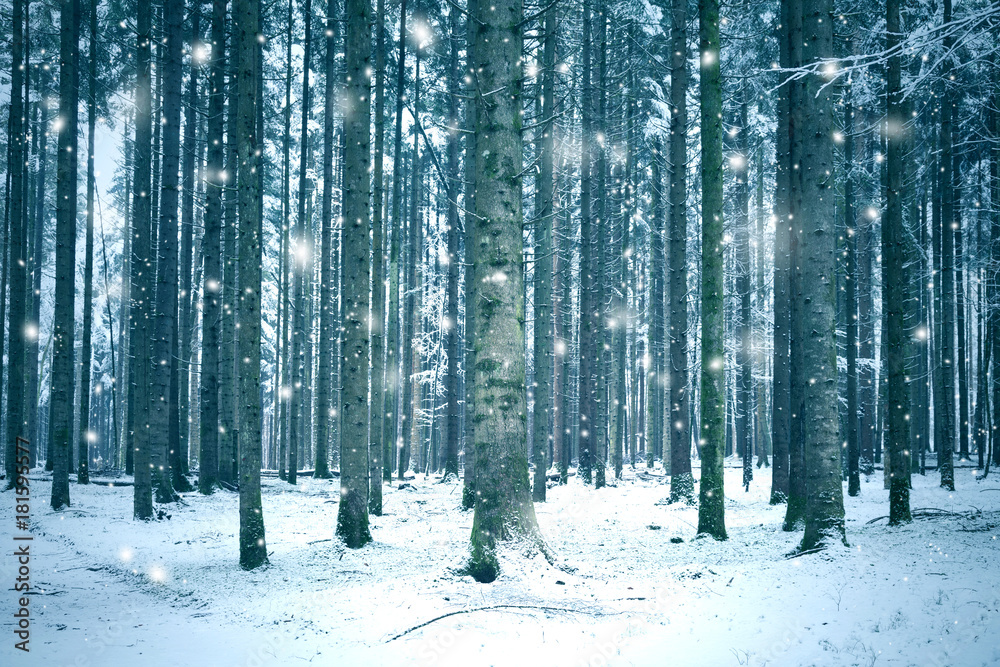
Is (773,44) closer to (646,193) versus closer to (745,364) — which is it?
(745,364)

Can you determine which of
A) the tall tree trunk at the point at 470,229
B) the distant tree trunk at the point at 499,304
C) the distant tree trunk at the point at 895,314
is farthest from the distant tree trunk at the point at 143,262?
the distant tree trunk at the point at 895,314

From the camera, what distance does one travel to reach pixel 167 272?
42.5 feet

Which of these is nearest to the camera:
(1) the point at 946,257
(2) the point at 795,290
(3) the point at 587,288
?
(2) the point at 795,290

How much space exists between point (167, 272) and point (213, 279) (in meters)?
2.11

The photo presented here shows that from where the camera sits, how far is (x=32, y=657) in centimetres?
504

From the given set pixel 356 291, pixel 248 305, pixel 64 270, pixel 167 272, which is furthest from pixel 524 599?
pixel 64 270

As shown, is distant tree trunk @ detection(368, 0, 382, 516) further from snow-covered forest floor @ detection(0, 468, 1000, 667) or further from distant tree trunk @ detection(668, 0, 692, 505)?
distant tree trunk @ detection(668, 0, 692, 505)

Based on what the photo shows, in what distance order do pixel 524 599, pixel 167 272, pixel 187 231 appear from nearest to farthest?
pixel 524 599
pixel 167 272
pixel 187 231

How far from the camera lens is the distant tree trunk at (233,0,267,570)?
8.02 metres

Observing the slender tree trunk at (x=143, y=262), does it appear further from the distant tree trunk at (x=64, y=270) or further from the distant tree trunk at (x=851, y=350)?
the distant tree trunk at (x=851, y=350)

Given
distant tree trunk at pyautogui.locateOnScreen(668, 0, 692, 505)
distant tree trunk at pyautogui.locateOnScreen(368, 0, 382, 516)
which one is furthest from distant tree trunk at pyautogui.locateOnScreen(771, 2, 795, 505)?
distant tree trunk at pyautogui.locateOnScreen(368, 0, 382, 516)

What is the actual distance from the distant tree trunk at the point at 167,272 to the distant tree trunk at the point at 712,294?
11.2m

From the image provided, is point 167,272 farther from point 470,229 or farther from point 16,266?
point 470,229

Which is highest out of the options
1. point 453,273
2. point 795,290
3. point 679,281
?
point 453,273
